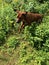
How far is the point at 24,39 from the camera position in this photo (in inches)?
326

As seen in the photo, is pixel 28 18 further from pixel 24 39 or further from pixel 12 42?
pixel 12 42

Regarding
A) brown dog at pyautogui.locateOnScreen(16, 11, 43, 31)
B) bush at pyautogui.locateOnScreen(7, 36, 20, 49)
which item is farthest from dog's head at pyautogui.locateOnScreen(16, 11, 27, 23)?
bush at pyautogui.locateOnScreen(7, 36, 20, 49)

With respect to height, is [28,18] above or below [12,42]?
above

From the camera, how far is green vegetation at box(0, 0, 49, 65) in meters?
7.51

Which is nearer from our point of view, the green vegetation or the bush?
the green vegetation

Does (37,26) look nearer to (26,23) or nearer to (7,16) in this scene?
(26,23)

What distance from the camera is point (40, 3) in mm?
9773

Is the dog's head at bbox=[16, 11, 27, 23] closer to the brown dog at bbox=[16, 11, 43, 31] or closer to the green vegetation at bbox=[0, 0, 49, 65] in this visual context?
the brown dog at bbox=[16, 11, 43, 31]

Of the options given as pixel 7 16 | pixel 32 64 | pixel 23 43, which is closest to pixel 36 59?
pixel 32 64

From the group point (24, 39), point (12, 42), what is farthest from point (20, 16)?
point (12, 42)

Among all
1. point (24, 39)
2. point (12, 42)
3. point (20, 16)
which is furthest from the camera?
point (24, 39)

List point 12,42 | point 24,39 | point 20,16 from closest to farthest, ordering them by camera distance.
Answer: point 20,16 < point 12,42 < point 24,39

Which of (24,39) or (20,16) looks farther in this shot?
(24,39)

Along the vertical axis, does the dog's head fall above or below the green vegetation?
above
